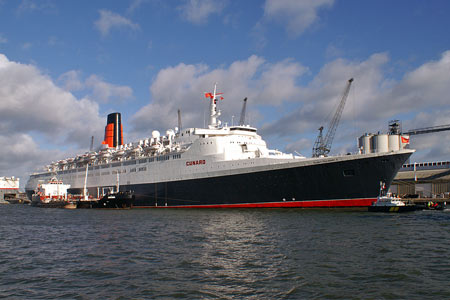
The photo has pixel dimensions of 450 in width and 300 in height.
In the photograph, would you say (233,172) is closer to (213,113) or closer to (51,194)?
A: (213,113)

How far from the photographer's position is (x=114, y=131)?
71.1 metres

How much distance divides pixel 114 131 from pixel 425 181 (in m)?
58.0

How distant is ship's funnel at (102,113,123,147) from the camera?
70.4 m

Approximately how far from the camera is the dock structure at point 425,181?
61.8 metres

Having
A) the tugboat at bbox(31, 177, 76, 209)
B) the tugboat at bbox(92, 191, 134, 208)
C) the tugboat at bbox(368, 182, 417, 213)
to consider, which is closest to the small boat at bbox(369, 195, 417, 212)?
the tugboat at bbox(368, 182, 417, 213)

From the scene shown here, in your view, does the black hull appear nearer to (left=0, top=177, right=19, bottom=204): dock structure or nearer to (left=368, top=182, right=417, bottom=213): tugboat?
(left=368, top=182, right=417, bottom=213): tugboat

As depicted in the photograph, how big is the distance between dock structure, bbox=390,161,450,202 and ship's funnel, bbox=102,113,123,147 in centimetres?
5259

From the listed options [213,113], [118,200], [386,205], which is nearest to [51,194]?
[118,200]

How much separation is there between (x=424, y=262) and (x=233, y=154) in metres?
28.5

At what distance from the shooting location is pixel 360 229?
2247 centimetres

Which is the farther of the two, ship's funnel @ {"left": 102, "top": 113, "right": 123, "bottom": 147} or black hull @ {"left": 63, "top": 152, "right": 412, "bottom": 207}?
ship's funnel @ {"left": 102, "top": 113, "right": 123, "bottom": 147}

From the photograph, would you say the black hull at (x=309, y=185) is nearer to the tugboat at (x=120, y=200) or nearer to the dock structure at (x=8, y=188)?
the tugboat at (x=120, y=200)

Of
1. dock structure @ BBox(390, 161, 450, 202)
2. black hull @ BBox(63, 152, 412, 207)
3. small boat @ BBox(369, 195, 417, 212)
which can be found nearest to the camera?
small boat @ BBox(369, 195, 417, 212)

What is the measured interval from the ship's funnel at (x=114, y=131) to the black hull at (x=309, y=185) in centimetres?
3413
